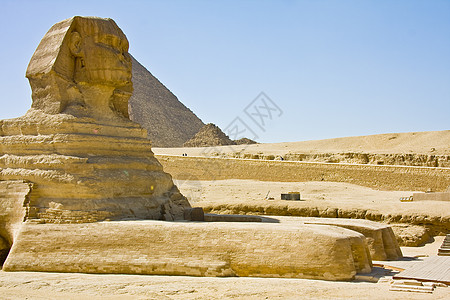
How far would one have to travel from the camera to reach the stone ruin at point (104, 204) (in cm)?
716

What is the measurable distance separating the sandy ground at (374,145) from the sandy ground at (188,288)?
2396 cm

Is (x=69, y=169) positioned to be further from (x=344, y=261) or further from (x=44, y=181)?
(x=344, y=261)

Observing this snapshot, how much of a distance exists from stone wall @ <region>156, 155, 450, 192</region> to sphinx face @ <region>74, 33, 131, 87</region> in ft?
53.0

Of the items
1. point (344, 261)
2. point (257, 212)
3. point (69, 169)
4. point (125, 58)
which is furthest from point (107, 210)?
point (257, 212)

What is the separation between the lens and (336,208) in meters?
13.4

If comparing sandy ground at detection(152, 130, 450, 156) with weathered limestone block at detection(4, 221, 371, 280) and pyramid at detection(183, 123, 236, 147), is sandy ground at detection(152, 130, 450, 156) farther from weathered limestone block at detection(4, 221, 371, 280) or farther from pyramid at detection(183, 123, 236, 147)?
weathered limestone block at detection(4, 221, 371, 280)

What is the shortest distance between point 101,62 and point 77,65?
56 cm

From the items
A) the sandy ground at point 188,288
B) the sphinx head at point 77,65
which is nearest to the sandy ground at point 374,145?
the sphinx head at point 77,65

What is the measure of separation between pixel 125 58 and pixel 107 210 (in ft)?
10.6

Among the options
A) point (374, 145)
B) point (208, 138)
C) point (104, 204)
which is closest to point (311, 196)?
point (104, 204)

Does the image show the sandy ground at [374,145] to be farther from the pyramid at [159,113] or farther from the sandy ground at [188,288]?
the sandy ground at [188,288]

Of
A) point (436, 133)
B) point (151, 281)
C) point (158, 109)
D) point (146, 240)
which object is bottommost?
point (151, 281)

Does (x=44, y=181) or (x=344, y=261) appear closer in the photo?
(x=344, y=261)

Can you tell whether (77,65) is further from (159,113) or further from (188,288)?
(159,113)
